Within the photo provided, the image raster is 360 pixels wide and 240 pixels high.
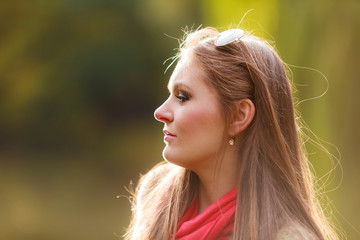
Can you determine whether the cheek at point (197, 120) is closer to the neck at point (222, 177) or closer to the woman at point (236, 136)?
the woman at point (236, 136)

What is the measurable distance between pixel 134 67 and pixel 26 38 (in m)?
2.33

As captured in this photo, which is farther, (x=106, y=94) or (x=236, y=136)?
(x=106, y=94)

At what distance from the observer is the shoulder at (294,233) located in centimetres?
172

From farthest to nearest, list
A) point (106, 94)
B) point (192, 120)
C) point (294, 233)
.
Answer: point (106, 94) → point (192, 120) → point (294, 233)

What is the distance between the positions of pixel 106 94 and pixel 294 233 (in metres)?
10.1

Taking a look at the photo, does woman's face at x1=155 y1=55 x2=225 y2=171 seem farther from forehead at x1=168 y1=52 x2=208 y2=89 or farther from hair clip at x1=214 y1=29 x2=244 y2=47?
hair clip at x1=214 y1=29 x2=244 y2=47

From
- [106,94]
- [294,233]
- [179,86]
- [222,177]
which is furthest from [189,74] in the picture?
[106,94]

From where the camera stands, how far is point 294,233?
1723 millimetres

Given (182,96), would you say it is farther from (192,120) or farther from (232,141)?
(232,141)

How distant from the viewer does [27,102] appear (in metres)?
10.7

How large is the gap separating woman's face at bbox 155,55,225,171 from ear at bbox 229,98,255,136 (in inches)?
1.4

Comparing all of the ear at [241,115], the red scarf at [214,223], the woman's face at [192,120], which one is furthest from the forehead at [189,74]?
the red scarf at [214,223]

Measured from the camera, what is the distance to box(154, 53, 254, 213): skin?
6.07 feet

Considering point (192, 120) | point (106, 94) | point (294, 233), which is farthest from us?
point (106, 94)
